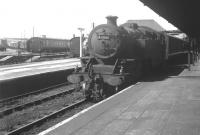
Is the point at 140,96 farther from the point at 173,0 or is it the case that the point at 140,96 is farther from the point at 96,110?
the point at 173,0

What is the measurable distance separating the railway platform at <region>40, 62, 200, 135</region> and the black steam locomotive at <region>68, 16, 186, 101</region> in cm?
153

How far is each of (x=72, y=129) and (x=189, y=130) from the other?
2.35 m

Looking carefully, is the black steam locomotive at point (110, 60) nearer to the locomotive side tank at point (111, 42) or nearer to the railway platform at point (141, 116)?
the locomotive side tank at point (111, 42)

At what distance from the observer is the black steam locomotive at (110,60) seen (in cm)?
1246

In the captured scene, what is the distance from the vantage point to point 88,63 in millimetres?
13484

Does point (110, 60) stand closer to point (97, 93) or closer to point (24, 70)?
point (97, 93)

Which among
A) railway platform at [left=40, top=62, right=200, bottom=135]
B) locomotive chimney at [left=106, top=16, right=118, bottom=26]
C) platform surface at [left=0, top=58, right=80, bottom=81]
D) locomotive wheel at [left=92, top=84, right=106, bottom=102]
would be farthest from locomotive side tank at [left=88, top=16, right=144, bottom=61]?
platform surface at [left=0, top=58, right=80, bottom=81]

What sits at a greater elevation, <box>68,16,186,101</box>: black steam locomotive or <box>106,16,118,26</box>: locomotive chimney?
<box>106,16,118,26</box>: locomotive chimney

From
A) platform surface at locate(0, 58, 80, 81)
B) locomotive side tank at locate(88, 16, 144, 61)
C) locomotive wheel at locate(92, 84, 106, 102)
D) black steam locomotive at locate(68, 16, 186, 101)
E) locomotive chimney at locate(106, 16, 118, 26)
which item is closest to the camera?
locomotive wheel at locate(92, 84, 106, 102)

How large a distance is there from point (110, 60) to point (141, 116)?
19.4 feet

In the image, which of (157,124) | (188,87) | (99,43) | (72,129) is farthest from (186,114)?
(99,43)

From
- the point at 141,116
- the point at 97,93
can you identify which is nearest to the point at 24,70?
the point at 97,93

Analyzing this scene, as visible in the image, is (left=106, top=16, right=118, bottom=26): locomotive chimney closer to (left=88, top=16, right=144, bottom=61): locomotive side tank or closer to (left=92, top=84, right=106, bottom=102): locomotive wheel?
(left=88, top=16, right=144, bottom=61): locomotive side tank

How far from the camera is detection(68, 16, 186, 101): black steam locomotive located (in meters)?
12.5
